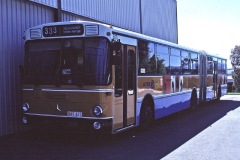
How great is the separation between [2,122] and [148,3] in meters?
15.7

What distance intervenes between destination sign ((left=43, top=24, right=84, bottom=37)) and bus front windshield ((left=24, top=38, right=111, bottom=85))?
15cm

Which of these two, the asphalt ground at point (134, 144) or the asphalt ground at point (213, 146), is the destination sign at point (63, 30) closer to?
the asphalt ground at point (134, 144)

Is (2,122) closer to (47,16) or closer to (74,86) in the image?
(74,86)

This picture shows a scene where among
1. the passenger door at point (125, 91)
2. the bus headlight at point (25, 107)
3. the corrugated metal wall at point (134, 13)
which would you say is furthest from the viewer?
the corrugated metal wall at point (134, 13)

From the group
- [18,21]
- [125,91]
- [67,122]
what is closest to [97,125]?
[67,122]

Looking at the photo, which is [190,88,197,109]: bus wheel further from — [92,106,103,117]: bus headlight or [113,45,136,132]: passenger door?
[92,106,103,117]: bus headlight

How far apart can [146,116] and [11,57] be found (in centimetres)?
427

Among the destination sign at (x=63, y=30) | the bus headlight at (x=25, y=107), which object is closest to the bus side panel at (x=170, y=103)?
the destination sign at (x=63, y=30)

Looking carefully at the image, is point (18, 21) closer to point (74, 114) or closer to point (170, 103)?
point (74, 114)

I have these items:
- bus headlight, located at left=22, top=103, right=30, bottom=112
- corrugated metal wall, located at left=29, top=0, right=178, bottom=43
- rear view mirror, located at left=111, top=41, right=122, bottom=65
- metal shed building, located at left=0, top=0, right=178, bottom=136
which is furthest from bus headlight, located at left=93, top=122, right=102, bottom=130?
corrugated metal wall, located at left=29, top=0, right=178, bottom=43

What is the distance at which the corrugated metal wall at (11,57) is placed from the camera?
9.53 meters

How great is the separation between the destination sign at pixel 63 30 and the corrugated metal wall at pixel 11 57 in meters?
1.71

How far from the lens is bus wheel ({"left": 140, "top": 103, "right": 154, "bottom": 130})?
10102 mm

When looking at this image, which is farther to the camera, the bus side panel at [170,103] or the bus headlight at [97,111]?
the bus side panel at [170,103]
